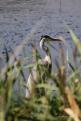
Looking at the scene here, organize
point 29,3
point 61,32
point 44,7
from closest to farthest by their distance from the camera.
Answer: point 61,32 → point 44,7 → point 29,3

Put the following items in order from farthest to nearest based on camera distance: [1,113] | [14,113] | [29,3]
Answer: [29,3] < [14,113] < [1,113]

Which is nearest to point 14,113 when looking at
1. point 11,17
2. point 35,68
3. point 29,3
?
point 35,68

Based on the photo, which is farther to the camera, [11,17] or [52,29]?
[11,17]

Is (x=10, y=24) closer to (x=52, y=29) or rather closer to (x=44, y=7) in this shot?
(x=52, y=29)

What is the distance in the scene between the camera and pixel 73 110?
2.10 meters

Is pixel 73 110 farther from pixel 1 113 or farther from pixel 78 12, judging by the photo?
pixel 78 12

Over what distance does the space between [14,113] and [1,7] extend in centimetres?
2088

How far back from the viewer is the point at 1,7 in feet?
75.1

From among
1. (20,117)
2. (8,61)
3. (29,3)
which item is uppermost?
(8,61)

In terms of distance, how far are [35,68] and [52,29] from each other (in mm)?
12562

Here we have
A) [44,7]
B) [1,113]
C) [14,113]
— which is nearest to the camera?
[1,113]

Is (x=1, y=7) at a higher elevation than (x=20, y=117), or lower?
lower

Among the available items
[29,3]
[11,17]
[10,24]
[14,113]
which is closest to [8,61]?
[14,113]

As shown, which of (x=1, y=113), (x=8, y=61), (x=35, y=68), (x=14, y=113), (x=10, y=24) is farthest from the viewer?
(x=10, y=24)
